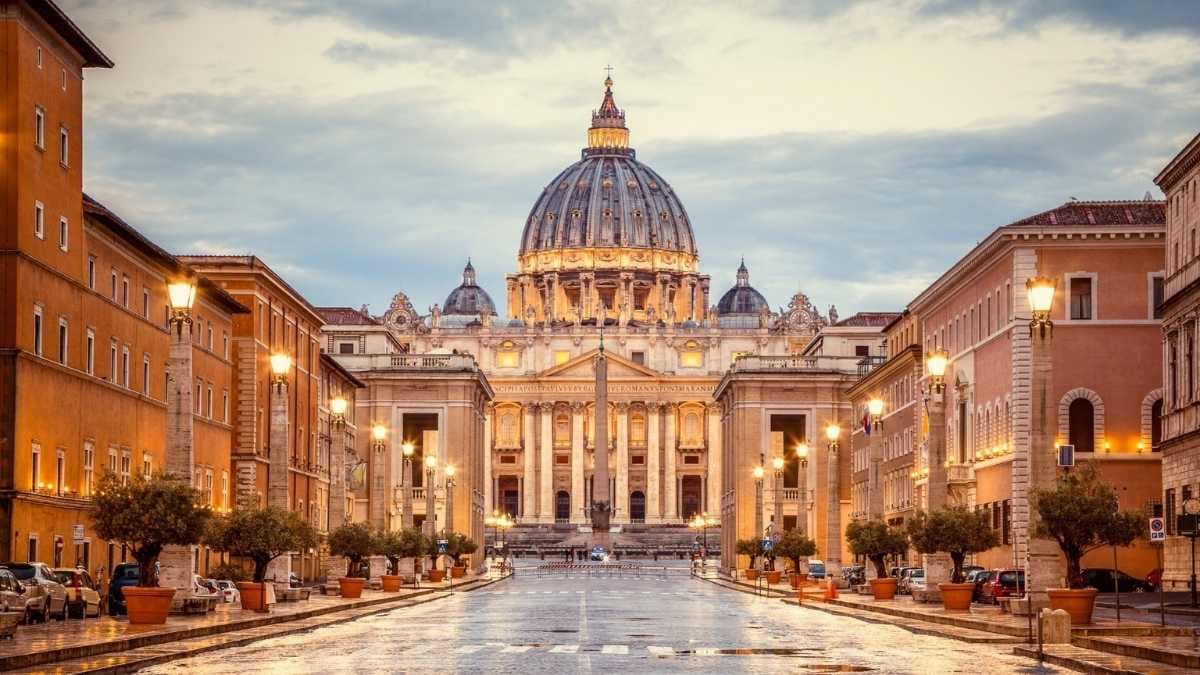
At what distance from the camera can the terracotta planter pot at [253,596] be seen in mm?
52625

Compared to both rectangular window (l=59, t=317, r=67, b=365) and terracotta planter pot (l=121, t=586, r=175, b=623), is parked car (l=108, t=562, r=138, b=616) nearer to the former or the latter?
rectangular window (l=59, t=317, r=67, b=365)

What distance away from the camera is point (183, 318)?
44812mm

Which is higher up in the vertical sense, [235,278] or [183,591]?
[235,278]

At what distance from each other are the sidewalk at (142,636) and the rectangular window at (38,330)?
839cm

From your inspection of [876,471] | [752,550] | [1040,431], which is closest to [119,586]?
[1040,431]

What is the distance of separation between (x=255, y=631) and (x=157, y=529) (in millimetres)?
3349

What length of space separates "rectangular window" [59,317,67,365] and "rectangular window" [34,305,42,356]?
2.51m

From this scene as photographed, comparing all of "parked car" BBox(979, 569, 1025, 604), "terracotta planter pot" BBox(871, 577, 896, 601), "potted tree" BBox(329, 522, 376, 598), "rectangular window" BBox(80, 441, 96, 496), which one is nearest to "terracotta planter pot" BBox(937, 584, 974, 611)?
"parked car" BBox(979, 569, 1025, 604)

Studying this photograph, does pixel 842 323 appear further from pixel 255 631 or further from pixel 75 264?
pixel 255 631

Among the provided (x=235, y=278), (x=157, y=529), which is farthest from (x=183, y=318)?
(x=235, y=278)

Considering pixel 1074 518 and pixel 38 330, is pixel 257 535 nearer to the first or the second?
pixel 38 330

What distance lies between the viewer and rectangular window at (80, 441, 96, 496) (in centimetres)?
6153

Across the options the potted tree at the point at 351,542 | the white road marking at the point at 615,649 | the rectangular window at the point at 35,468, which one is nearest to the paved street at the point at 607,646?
the white road marking at the point at 615,649

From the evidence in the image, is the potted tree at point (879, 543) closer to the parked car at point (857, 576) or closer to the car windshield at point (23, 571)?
the parked car at point (857, 576)
